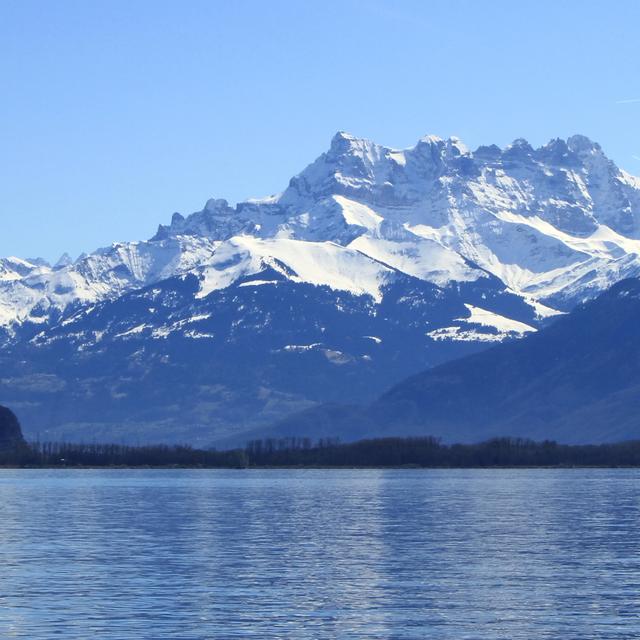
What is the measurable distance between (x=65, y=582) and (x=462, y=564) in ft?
107

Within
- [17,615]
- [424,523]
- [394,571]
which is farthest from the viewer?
[424,523]

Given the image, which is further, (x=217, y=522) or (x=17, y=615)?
(x=217, y=522)

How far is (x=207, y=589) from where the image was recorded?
11800 cm

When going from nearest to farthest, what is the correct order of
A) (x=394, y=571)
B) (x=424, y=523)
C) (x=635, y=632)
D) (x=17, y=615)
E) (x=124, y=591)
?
(x=635, y=632), (x=17, y=615), (x=124, y=591), (x=394, y=571), (x=424, y=523)

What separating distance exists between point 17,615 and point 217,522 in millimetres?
84628

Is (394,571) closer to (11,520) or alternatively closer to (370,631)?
(370,631)

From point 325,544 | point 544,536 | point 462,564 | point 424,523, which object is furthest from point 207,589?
point 424,523

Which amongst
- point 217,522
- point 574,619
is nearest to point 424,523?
point 217,522

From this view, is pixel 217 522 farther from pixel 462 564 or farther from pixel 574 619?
pixel 574 619

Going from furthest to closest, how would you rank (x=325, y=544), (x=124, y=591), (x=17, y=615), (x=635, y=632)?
(x=325, y=544), (x=124, y=591), (x=17, y=615), (x=635, y=632)

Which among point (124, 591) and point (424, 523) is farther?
point (424, 523)

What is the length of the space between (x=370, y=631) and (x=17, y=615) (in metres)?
22.8

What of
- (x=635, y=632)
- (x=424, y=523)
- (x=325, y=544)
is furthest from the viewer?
(x=424, y=523)

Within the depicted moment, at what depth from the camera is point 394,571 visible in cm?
12988
